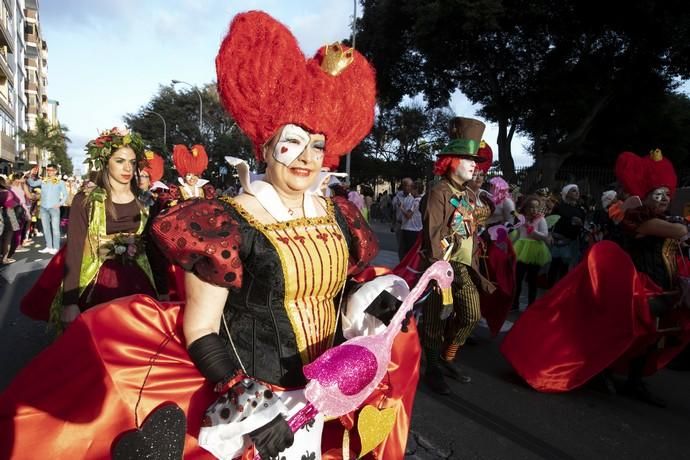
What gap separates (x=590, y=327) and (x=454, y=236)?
128 cm

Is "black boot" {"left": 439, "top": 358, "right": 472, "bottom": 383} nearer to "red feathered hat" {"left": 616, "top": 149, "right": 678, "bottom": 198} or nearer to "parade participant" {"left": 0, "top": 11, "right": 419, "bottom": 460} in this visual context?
"red feathered hat" {"left": 616, "top": 149, "right": 678, "bottom": 198}

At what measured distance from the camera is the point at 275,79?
1.74m

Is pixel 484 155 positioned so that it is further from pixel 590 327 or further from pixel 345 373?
pixel 345 373

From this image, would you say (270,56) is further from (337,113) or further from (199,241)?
(199,241)

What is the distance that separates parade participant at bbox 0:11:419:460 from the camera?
157cm

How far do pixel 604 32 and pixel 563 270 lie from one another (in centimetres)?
1414

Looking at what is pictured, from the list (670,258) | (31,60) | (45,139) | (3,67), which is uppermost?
(31,60)

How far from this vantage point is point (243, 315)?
1755 millimetres

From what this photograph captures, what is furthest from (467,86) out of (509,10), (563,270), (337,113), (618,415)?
(337,113)

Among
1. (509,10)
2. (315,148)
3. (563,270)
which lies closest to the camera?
(315,148)

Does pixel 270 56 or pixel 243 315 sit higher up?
pixel 270 56

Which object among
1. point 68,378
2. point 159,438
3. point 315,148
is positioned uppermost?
point 315,148

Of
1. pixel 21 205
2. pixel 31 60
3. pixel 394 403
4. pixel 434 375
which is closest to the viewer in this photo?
pixel 394 403

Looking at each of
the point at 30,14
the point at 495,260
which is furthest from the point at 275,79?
the point at 30,14
